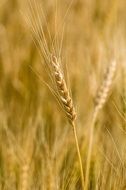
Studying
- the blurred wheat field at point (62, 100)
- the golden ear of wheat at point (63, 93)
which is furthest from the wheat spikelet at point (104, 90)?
the golden ear of wheat at point (63, 93)

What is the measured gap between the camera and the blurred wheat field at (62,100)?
114 centimetres

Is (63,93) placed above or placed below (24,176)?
above

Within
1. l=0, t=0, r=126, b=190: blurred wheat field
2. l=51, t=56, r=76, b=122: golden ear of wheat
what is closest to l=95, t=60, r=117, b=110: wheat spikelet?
l=0, t=0, r=126, b=190: blurred wheat field

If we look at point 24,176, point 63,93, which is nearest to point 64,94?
point 63,93

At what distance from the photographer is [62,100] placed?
1075 mm

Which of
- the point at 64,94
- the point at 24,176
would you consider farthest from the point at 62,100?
the point at 24,176

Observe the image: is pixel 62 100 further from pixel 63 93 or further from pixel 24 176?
pixel 24 176

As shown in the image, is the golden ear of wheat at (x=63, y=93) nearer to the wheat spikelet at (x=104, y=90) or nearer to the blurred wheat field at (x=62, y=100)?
the blurred wheat field at (x=62, y=100)

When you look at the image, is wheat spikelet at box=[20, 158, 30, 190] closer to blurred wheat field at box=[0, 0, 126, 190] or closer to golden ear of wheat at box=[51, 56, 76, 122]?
blurred wheat field at box=[0, 0, 126, 190]

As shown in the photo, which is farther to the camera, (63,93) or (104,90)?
(104,90)

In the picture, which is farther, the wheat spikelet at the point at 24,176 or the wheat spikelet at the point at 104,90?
the wheat spikelet at the point at 104,90

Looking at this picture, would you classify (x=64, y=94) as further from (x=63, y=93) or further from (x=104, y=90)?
(x=104, y=90)

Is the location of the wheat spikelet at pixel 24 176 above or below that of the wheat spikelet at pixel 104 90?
below

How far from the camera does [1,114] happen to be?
1.56m
